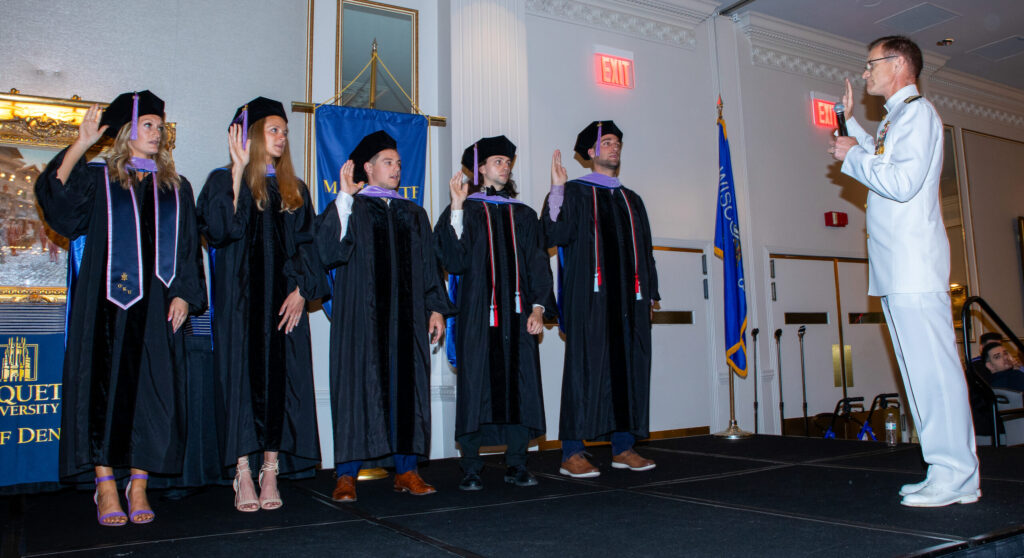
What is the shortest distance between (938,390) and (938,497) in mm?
399

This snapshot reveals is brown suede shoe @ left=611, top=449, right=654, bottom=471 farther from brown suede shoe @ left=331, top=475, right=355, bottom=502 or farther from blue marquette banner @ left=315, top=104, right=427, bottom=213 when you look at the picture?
blue marquette banner @ left=315, top=104, right=427, bottom=213

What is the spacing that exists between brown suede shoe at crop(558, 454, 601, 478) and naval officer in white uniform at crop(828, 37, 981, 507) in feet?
4.95

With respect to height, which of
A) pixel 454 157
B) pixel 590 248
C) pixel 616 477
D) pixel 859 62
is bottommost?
pixel 616 477

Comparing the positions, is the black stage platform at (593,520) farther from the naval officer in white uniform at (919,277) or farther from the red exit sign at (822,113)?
the red exit sign at (822,113)

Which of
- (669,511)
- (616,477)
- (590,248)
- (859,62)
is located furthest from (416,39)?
(859,62)

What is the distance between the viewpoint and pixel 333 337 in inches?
135

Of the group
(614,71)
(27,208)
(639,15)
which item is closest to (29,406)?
(27,208)

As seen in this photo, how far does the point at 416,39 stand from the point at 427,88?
39cm

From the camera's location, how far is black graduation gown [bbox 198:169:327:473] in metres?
3.12

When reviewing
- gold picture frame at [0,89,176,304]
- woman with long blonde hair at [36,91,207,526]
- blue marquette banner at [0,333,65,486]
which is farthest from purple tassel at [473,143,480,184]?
gold picture frame at [0,89,176,304]

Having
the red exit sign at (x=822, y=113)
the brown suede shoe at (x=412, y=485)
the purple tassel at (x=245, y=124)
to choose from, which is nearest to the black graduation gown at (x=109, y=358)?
the purple tassel at (x=245, y=124)

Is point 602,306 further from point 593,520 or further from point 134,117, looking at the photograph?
point 134,117

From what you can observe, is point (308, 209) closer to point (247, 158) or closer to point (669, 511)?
point (247, 158)

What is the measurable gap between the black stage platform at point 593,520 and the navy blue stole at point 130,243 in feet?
3.05
